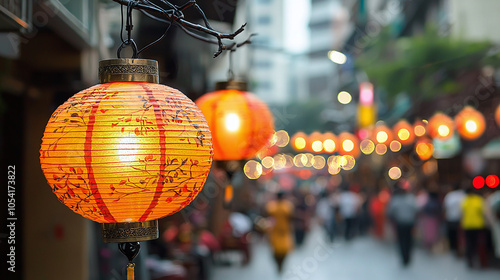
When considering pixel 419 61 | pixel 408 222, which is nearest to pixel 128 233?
pixel 408 222

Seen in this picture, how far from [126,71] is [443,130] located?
1140 centimetres

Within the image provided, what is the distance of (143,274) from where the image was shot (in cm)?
721

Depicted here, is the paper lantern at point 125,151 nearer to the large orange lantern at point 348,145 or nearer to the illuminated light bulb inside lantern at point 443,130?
the illuminated light bulb inside lantern at point 443,130

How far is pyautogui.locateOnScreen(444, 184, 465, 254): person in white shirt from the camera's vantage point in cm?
1581

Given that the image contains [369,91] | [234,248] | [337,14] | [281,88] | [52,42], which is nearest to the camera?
[52,42]

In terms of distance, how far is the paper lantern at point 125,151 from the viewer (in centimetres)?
290

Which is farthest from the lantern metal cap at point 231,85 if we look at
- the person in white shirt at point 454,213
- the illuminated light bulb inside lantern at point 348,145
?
the illuminated light bulb inside lantern at point 348,145

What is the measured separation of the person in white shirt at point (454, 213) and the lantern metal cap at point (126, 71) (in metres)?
13.8

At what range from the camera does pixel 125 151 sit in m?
2.88

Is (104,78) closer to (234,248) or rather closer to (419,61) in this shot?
(234,248)

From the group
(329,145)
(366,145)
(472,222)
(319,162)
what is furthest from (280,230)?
(319,162)

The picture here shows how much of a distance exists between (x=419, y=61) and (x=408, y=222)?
18.0ft

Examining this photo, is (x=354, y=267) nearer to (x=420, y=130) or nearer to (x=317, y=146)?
(x=420, y=130)

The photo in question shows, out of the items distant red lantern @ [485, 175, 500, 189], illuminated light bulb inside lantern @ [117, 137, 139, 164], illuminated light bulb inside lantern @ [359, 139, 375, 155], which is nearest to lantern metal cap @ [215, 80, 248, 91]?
illuminated light bulb inside lantern @ [117, 137, 139, 164]
